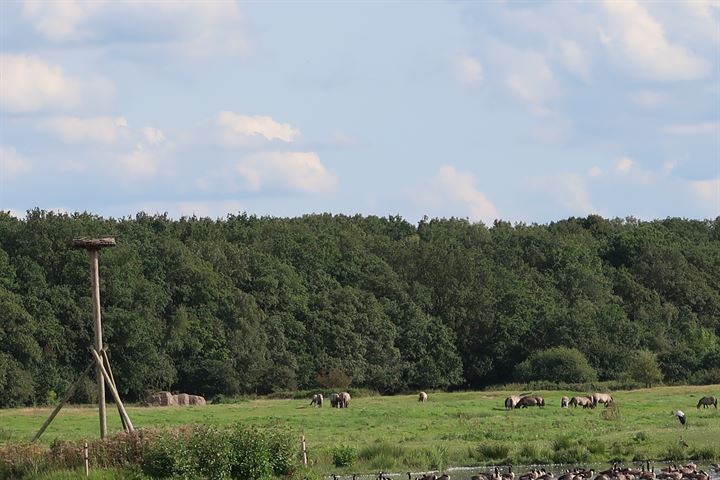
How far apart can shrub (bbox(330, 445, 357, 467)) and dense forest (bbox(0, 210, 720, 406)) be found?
44219 mm

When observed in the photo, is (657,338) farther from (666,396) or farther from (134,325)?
Result: (134,325)

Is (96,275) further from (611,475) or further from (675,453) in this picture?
(675,453)

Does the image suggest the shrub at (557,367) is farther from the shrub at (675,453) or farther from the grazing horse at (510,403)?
the shrub at (675,453)

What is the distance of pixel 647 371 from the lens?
92625mm

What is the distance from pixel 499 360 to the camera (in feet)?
345

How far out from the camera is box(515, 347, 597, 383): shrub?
9494 cm

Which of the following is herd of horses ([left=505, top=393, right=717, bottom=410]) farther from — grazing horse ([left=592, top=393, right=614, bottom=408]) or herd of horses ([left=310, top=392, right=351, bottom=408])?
herd of horses ([left=310, top=392, right=351, bottom=408])

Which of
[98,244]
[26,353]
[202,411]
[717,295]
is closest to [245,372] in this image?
[26,353]

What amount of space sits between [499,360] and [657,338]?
12.4m

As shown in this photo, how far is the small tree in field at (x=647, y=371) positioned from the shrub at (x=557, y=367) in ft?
9.94

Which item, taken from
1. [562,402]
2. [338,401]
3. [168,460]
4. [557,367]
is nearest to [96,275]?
[168,460]

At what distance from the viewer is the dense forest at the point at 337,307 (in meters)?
91.1

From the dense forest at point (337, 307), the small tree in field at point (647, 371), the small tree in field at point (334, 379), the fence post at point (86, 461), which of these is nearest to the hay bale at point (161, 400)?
the dense forest at point (337, 307)

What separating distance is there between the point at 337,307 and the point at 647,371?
939 inches
